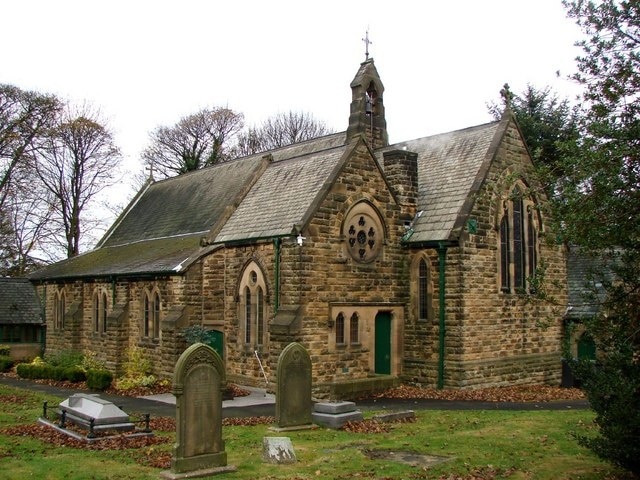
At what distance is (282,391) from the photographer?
14438 millimetres

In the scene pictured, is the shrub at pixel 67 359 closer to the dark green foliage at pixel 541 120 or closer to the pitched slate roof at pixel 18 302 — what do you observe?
the pitched slate roof at pixel 18 302

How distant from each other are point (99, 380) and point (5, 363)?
373 inches

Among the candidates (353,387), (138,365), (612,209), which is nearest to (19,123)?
(138,365)

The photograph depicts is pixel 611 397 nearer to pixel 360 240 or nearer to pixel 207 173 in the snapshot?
pixel 360 240

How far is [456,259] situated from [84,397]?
11.7 m

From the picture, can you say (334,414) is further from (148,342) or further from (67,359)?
(67,359)

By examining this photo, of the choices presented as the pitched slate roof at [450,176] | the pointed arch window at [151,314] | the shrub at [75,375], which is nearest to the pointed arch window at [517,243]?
the pitched slate roof at [450,176]

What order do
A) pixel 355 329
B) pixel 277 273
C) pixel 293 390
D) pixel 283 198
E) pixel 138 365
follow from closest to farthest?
1. pixel 293 390
2. pixel 277 273
3. pixel 355 329
4. pixel 283 198
5. pixel 138 365

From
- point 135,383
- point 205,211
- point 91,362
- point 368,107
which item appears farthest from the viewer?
point 205,211

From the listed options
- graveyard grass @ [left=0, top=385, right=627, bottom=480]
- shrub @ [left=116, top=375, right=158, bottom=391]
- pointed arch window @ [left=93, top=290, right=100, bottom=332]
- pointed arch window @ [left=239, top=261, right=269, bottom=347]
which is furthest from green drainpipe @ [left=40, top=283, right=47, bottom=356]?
graveyard grass @ [left=0, top=385, right=627, bottom=480]

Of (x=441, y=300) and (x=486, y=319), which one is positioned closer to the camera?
(x=441, y=300)

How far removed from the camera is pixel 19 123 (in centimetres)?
3341

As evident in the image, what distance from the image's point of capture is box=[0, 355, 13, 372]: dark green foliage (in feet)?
97.9

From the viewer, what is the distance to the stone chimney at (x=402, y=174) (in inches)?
923
